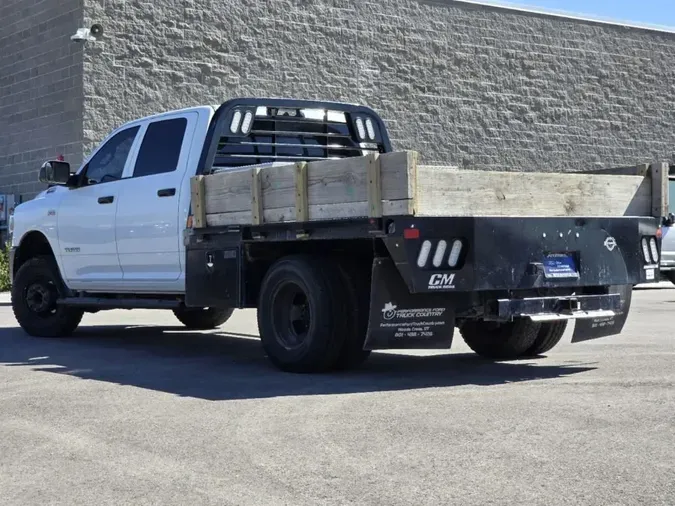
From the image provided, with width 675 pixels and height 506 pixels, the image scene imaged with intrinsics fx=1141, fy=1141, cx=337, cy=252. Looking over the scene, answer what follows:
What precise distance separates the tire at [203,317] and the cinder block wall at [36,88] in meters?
11.3

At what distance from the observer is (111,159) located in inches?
473

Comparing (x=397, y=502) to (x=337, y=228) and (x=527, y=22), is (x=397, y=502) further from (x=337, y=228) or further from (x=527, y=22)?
(x=527, y=22)

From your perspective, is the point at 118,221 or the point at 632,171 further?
the point at 118,221

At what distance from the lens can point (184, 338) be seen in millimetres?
12938

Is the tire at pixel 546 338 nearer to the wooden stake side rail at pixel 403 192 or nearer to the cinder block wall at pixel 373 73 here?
the wooden stake side rail at pixel 403 192

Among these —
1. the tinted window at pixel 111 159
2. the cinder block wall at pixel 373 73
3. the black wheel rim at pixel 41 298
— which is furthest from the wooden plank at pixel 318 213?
the cinder block wall at pixel 373 73

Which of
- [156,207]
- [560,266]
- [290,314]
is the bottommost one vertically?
[290,314]

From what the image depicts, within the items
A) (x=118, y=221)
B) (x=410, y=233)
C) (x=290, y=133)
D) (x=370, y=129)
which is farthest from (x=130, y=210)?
(x=410, y=233)

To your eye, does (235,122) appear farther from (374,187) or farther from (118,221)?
(374,187)

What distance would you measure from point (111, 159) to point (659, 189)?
5.62 m

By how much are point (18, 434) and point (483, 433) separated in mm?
2718

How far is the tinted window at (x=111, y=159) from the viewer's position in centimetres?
1180

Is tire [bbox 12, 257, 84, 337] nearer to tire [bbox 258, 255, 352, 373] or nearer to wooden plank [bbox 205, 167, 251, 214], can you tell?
Answer: wooden plank [bbox 205, 167, 251, 214]

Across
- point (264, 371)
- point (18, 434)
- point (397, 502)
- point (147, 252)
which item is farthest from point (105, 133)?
point (397, 502)
